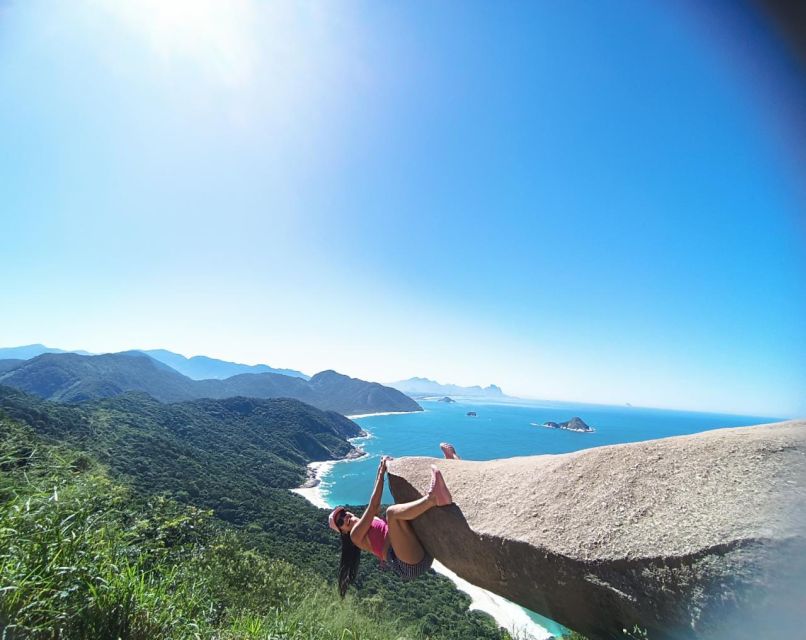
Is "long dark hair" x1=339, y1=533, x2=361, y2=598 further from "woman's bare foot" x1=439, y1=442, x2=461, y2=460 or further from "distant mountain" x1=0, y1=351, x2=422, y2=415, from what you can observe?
"distant mountain" x1=0, y1=351, x2=422, y2=415

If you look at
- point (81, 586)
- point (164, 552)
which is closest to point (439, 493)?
point (81, 586)

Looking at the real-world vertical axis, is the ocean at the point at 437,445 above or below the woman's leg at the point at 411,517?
below

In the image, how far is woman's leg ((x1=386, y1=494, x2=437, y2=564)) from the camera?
11.7 ft

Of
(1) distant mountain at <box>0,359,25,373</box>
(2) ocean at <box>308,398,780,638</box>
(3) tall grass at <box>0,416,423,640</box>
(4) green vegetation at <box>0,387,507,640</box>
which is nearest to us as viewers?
(3) tall grass at <box>0,416,423,640</box>

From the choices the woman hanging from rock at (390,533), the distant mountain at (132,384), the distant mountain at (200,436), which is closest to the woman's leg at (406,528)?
the woman hanging from rock at (390,533)

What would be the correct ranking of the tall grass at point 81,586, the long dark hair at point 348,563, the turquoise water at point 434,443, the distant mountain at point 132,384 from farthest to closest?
the distant mountain at point 132,384 < the turquoise water at point 434,443 < the long dark hair at point 348,563 < the tall grass at point 81,586

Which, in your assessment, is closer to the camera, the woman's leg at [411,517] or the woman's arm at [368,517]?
the woman's leg at [411,517]

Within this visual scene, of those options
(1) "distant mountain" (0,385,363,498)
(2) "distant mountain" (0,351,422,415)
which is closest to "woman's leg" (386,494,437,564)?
(1) "distant mountain" (0,385,363,498)

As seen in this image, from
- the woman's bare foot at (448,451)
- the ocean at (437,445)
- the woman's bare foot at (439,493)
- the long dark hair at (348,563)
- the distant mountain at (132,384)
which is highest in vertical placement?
the woman's bare foot at (448,451)

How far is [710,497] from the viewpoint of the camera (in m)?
2.42

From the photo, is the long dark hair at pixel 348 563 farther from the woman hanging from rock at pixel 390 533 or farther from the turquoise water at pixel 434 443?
the turquoise water at pixel 434 443

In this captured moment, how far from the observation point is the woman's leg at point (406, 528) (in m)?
3.56

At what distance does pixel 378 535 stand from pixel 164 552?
5.46 m

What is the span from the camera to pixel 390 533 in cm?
378
